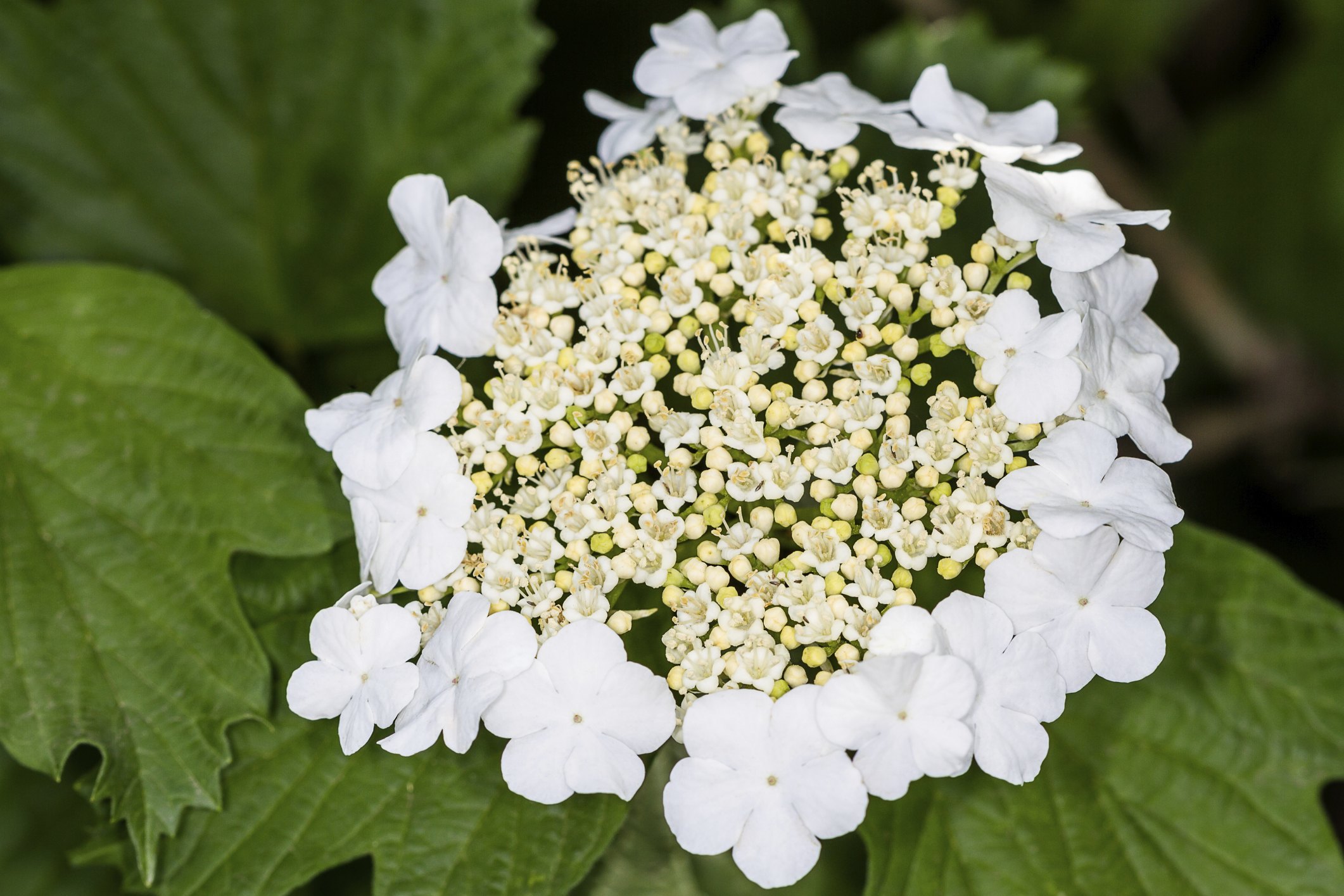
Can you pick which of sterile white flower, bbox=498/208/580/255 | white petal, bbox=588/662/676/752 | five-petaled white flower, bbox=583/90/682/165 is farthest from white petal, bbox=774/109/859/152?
white petal, bbox=588/662/676/752

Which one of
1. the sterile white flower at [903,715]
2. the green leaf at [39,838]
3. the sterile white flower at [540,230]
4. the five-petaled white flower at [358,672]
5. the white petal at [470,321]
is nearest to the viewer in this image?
the sterile white flower at [903,715]

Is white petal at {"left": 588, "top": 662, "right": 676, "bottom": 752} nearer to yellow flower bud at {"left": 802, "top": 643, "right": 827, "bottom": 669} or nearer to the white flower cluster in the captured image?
the white flower cluster

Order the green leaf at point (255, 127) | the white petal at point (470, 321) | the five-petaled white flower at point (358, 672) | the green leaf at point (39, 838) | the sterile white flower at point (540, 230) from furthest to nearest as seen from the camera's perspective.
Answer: the green leaf at point (255, 127) → the green leaf at point (39, 838) → the sterile white flower at point (540, 230) → the white petal at point (470, 321) → the five-petaled white flower at point (358, 672)

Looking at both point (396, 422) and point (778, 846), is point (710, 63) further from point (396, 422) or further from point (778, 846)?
point (778, 846)

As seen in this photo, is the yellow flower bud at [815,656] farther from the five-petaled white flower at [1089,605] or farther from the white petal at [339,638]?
the white petal at [339,638]

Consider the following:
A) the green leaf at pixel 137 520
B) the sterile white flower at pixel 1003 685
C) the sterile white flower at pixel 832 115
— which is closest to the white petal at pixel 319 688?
the green leaf at pixel 137 520

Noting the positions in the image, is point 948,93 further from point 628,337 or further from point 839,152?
point 628,337

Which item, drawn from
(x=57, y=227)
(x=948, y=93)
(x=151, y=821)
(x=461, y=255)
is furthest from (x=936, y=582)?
(x=57, y=227)
